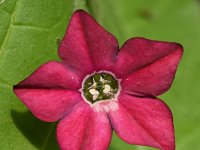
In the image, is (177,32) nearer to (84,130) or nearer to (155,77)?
(155,77)

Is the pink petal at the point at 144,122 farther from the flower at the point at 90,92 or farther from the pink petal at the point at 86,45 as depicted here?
the pink petal at the point at 86,45

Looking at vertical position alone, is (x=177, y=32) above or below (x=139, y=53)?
below

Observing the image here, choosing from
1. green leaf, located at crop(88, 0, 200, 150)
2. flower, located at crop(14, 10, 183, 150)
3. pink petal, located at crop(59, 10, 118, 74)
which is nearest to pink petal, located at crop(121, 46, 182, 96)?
flower, located at crop(14, 10, 183, 150)

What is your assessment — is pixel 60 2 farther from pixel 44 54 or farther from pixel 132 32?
pixel 132 32

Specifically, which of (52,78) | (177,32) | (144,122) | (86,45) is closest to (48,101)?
(52,78)

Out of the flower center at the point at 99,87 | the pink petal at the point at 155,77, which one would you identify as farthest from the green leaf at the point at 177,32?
the pink petal at the point at 155,77

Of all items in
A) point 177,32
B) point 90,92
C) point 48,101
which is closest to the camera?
point 48,101

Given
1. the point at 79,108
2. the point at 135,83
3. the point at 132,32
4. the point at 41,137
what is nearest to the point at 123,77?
the point at 135,83

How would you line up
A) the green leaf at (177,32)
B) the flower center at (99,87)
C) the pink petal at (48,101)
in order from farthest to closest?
the green leaf at (177,32) → the flower center at (99,87) → the pink petal at (48,101)
